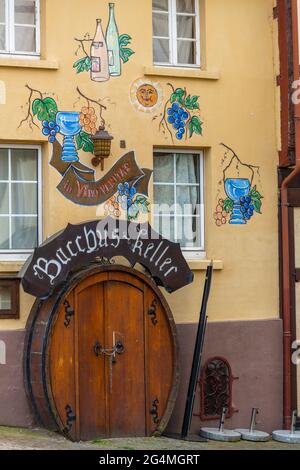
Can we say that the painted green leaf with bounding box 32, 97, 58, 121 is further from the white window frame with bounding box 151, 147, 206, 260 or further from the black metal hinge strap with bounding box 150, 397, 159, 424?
the black metal hinge strap with bounding box 150, 397, 159, 424

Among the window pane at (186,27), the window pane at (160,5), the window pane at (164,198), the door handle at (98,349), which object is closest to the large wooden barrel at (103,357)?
the door handle at (98,349)

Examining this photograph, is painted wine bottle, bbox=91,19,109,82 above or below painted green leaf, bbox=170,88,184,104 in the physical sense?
above

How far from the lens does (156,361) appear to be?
13.1 m

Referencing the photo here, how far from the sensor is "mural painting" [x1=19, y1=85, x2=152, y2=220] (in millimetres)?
13086

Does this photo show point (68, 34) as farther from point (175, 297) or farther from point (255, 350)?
point (255, 350)

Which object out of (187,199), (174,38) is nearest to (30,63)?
(174,38)

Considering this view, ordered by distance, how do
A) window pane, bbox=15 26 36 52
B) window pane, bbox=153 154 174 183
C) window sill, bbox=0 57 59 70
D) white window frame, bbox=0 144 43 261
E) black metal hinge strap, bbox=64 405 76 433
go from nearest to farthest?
black metal hinge strap, bbox=64 405 76 433
window sill, bbox=0 57 59 70
white window frame, bbox=0 144 43 261
window pane, bbox=15 26 36 52
window pane, bbox=153 154 174 183

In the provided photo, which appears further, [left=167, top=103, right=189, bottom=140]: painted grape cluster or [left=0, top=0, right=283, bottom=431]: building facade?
[left=167, top=103, right=189, bottom=140]: painted grape cluster

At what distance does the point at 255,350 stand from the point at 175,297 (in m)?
1.30

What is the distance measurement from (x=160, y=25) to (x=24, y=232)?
10.6 feet

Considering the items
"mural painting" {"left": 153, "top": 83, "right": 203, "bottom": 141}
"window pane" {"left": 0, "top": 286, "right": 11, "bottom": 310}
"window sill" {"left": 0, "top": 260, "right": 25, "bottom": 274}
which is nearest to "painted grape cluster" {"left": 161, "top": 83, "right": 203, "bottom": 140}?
"mural painting" {"left": 153, "top": 83, "right": 203, "bottom": 141}

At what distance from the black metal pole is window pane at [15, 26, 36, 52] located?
3.44m

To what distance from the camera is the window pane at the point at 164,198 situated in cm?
1394

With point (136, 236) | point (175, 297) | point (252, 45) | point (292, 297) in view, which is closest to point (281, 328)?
point (292, 297)
